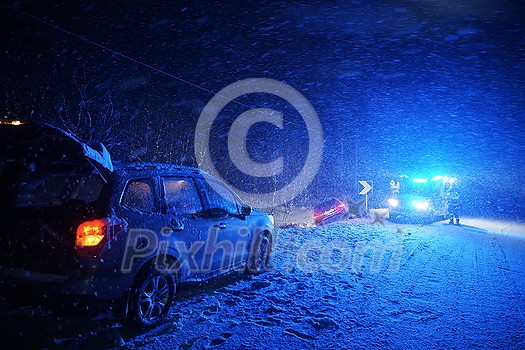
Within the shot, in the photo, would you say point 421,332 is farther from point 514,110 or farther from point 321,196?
point 321,196

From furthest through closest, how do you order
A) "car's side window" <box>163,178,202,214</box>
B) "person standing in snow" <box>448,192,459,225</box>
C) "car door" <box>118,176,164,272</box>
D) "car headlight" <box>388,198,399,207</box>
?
"person standing in snow" <box>448,192,459,225</box>
"car headlight" <box>388,198,399,207</box>
"car's side window" <box>163,178,202,214</box>
"car door" <box>118,176,164,272</box>

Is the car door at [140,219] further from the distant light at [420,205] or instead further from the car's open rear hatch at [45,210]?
the distant light at [420,205]

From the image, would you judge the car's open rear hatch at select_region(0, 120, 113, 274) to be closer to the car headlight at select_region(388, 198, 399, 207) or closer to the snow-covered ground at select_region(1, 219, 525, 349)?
the snow-covered ground at select_region(1, 219, 525, 349)

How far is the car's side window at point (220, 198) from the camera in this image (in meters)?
4.85

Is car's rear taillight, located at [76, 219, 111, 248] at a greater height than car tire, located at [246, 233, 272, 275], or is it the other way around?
car's rear taillight, located at [76, 219, 111, 248]

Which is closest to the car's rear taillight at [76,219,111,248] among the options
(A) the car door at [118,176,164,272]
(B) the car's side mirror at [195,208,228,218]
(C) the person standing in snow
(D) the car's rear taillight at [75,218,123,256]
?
(D) the car's rear taillight at [75,218,123,256]

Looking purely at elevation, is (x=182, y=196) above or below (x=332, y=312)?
above

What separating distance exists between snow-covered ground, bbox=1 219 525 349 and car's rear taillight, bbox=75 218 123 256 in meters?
1.03

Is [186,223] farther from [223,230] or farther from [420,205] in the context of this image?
[420,205]

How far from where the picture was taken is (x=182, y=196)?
14.8ft

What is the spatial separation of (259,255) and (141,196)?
288 cm

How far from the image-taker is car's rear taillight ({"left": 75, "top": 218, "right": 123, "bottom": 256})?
2934 mm

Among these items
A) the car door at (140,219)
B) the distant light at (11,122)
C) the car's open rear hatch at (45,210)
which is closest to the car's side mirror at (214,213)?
the car door at (140,219)

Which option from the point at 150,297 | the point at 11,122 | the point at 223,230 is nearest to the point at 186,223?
the point at 223,230
